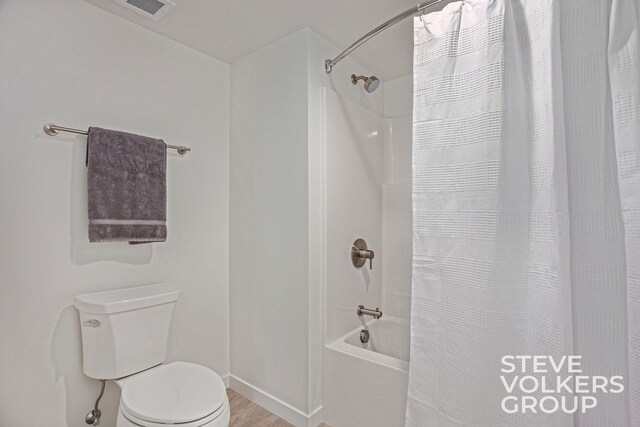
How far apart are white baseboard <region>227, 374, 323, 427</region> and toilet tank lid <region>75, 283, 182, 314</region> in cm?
83

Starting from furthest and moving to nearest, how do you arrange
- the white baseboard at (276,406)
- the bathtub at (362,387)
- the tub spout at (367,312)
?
the tub spout at (367,312), the white baseboard at (276,406), the bathtub at (362,387)

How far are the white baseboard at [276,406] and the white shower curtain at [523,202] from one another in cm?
71

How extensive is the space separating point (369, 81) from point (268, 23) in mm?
678

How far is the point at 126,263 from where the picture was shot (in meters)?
1.88

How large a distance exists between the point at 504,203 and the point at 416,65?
0.71m

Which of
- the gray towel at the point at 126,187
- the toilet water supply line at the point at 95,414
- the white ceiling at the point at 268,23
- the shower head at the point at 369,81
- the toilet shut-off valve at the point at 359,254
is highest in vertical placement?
the white ceiling at the point at 268,23

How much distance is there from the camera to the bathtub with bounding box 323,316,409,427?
5.51 feet

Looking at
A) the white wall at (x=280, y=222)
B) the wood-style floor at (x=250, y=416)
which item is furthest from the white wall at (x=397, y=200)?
the wood-style floor at (x=250, y=416)

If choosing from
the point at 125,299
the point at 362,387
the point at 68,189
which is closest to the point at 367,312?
the point at 362,387

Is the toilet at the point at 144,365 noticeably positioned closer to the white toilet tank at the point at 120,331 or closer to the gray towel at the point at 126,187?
the white toilet tank at the point at 120,331

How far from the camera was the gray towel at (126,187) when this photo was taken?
1.69 meters

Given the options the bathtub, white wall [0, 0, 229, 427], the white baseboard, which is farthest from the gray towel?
the bathtub

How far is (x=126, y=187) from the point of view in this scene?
1.79 m

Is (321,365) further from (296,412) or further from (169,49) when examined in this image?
(169,49)
